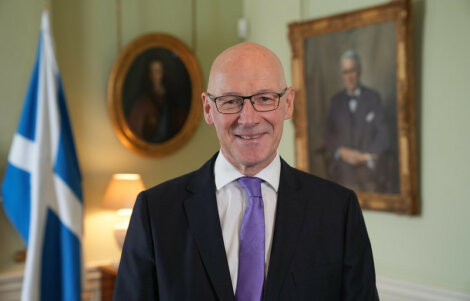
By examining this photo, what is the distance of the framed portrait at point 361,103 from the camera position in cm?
415

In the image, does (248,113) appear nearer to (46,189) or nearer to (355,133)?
(46,189)

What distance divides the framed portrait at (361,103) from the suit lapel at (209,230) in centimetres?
289

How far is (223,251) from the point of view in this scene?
1513 mm

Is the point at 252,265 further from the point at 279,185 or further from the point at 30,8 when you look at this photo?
the point at 30,8

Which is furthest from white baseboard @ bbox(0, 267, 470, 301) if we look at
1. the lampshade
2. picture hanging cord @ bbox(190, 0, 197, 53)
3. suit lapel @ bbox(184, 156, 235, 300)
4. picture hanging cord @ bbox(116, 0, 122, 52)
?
suit lapel @ bbox(184, 156, 235, 300)

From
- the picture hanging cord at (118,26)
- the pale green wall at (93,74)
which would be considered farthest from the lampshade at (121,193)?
the picture hanging cord at (118,26)

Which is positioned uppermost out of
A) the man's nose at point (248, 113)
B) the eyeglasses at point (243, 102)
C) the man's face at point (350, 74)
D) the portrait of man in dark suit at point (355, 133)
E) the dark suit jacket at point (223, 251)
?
the man's face at point (350, 74)

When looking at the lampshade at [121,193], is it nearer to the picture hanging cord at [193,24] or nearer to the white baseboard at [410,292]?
the picture hanging cord at [193,24]

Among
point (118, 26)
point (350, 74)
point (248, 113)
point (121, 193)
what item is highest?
point (118, 26)

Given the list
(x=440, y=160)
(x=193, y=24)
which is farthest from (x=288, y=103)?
(x=193, y=24)

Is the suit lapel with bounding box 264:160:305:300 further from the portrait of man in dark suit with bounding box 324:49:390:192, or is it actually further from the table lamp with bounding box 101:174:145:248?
the table lamp with bounding box 101:174:145:248

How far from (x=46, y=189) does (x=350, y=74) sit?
268 centimetres

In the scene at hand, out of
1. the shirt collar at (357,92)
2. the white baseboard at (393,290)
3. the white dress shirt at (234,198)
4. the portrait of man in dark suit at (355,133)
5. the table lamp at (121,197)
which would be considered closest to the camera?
the white dress shirt at (234,198)

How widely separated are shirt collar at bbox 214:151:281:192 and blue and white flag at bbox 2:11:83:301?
287 cm
